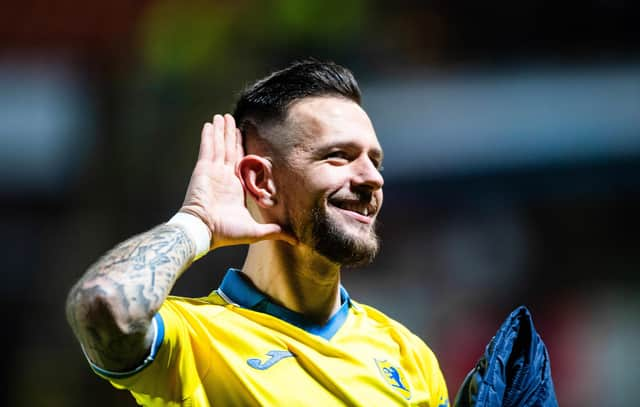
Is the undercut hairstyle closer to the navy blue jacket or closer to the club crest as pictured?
the club crest

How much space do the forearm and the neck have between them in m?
0.53

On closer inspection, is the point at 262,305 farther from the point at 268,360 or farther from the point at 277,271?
Result: the point at 268,360

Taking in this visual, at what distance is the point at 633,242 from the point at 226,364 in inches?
242

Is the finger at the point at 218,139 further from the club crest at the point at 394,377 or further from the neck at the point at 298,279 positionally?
the club crest at the point at 394,377

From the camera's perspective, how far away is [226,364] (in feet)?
7.86

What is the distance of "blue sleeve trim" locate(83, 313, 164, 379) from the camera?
7.09 feet

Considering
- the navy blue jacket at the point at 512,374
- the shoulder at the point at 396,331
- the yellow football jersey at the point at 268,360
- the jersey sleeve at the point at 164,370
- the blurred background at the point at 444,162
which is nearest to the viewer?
the jersey sleeve at the point at 164,370

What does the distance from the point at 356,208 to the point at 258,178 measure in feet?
1.08

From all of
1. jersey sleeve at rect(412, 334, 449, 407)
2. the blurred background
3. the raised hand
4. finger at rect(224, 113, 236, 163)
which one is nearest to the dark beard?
the raised hand

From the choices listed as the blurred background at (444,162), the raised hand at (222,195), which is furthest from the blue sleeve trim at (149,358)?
the blurred background at (444,162)

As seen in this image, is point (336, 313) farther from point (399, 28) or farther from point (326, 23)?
point (399, 28)

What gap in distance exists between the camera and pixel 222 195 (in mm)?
2604

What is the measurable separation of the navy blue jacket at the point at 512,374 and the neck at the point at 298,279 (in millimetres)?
515

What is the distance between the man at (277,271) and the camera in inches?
89.7
